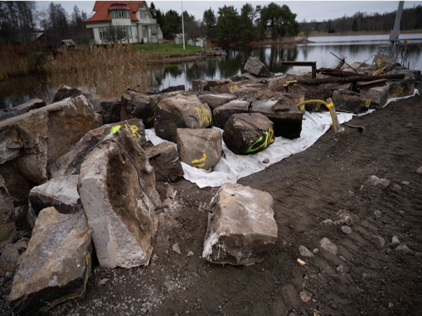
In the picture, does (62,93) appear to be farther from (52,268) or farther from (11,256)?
(52,268)

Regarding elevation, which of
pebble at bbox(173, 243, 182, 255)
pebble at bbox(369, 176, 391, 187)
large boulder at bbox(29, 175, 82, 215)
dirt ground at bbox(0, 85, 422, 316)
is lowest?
dirt ground at bbox(0, 85, 422, 316)

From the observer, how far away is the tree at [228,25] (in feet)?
145

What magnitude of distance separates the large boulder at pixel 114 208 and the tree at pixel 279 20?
50631 mm

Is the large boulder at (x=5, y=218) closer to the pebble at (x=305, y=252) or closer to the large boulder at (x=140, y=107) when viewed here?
the large boulder at (x=140, y=107)

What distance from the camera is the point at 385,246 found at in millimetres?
2195

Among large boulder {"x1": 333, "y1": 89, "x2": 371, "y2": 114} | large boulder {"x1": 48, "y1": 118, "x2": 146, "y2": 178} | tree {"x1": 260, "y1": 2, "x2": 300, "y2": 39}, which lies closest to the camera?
large boulder {"x1": 48, "y1": 118, "x2": 146, "y2": 178}

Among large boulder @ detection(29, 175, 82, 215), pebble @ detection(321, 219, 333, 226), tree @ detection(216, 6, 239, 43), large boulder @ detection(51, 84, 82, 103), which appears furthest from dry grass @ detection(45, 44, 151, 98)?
tree @ detection(216, 6, 239, 43)

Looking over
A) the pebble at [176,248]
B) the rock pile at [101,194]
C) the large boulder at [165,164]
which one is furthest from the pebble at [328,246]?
the large boulder at [165,164]

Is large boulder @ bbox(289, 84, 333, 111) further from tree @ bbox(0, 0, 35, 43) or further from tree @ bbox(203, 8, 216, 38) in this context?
tree @ bbox(203, 8, 216, 38)

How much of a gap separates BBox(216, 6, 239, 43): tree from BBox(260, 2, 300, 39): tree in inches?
216

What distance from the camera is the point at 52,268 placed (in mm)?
1669

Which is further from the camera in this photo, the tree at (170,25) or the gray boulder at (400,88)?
the tree at (170,25)

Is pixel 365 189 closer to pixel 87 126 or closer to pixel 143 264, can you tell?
pixel 143 264

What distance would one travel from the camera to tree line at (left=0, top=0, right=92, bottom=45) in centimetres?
2070
